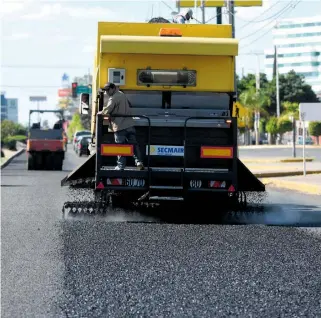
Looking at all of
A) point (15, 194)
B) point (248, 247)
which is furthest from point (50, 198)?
point (248, 247)

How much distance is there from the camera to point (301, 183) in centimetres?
2512

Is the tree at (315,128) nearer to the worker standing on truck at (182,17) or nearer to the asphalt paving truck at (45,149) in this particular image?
the asphalt paving truck at (45,149)

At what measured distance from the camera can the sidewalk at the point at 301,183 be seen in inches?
926

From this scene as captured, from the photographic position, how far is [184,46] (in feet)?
52.9

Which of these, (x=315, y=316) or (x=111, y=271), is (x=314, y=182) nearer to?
(x=111, y=271)

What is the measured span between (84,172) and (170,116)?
1772 mm

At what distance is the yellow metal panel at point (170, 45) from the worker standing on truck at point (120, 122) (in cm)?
94

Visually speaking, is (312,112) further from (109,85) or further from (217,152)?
(109,85)

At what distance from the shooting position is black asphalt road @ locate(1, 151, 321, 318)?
25.9 feet

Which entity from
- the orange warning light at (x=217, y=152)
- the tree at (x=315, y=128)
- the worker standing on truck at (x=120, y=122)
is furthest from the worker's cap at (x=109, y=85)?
the tree at (x=315, y=128)

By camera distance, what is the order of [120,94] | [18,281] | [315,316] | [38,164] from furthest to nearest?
1. [38,164]
2. [120,94]
3. [18,281]
4. [315,316]

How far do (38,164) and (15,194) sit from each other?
16732 mm

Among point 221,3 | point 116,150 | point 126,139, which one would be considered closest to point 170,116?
point 126,139

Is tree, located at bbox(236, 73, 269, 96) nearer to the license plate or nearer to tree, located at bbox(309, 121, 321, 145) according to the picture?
tree, located at bbox(309, 121, 321, 145)
